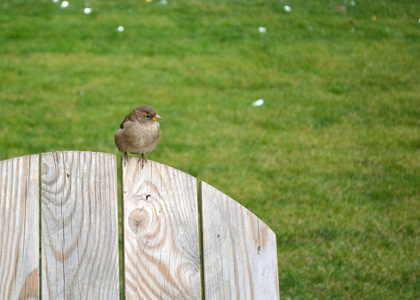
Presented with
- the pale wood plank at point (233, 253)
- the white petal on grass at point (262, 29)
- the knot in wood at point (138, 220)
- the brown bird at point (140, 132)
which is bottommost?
the pale wood plank at point (233, 253)

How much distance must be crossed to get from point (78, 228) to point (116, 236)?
11 cm

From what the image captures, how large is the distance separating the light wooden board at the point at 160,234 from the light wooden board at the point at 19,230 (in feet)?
0.87

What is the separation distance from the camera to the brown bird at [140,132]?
2.94 m

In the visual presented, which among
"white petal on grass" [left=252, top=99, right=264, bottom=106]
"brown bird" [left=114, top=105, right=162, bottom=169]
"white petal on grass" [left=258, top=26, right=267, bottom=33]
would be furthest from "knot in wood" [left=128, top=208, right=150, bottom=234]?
"white petal on grass" [left=258, top=26, right=267, bottom=33]

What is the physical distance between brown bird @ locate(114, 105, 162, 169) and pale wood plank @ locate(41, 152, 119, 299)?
1215 mm

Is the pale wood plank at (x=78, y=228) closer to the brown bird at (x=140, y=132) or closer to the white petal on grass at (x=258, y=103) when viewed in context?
the brown bird at (x=140, y=132)

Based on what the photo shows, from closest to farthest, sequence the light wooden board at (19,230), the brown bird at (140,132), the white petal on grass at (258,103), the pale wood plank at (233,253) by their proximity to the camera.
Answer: the light wooden board at (19,230), the pale wood plank at (233,253), the brown bird at (140,132), the white petal on grass at (258,103)

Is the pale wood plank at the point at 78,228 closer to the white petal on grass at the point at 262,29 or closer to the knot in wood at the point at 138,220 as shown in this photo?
the knot in wood at the point at 138,220

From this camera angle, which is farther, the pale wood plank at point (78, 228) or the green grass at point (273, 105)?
the green grass at point (273, 105)

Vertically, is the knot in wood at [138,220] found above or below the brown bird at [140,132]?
below

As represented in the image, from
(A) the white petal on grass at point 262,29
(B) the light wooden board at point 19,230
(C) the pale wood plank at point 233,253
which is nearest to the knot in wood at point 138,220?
(C) the pale wood plank at point 233,253

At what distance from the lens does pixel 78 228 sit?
1689mm

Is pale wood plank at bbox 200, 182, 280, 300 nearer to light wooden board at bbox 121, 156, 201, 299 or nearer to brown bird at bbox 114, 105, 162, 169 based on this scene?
light wooden board at bbox 121, 156, 201, 299

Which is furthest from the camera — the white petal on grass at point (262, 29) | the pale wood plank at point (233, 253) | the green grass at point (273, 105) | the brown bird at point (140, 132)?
the white petal on grass at point (262, 29)
